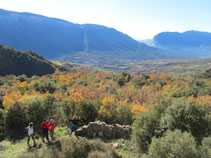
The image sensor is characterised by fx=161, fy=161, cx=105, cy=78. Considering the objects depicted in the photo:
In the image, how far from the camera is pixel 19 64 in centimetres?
Answer: 7744

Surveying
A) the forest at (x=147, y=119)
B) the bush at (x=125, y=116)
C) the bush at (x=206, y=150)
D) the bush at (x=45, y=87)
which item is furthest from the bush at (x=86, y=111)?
the bush at (x=45, y=87)

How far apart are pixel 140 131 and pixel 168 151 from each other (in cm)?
321

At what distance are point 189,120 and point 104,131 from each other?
6.17 m

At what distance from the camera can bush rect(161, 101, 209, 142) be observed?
10055 millimetres

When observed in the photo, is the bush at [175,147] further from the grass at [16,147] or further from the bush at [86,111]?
the bush at [86,111]

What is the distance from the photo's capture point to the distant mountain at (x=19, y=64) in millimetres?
72500

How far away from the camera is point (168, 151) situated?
7520 mm

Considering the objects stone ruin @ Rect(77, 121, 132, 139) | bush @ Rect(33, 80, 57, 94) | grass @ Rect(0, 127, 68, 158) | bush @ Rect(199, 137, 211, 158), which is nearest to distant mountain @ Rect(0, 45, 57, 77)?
bush @ Rect(33, 80, 57, 94)

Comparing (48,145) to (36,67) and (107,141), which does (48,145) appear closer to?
(107,141)

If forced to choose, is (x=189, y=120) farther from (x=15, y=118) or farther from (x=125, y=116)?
(x=15, y=118)

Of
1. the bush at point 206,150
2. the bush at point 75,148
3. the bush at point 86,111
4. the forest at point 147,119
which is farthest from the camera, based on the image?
the bush at point 86,111

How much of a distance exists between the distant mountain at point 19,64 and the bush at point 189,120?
76114 millimetres

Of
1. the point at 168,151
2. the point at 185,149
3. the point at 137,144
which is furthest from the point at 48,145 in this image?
the point at 185,149

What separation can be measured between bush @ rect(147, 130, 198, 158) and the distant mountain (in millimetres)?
76933
